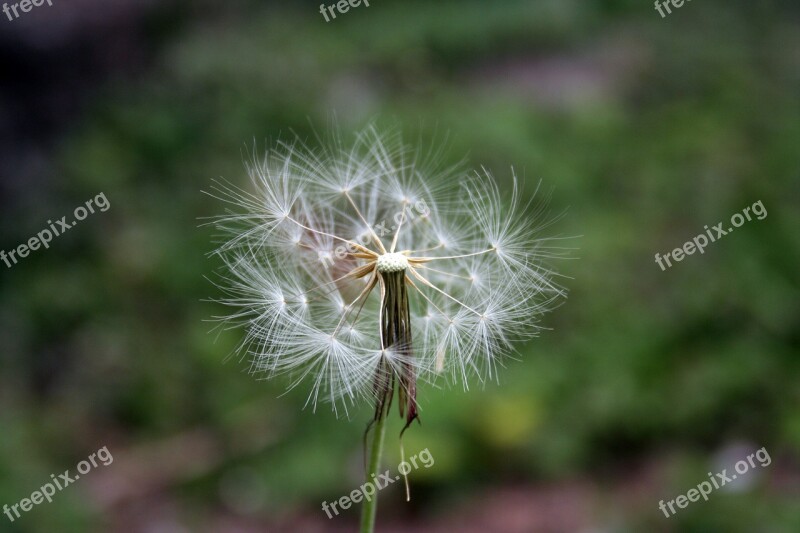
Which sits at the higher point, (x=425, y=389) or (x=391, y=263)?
(x=391, y=263)

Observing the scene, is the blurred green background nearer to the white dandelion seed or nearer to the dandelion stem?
the white dandelion seed

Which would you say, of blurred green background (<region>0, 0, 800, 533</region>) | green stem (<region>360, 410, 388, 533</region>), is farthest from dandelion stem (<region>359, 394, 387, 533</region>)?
blurred green background (<region>0, 0, 800, 533</region>)

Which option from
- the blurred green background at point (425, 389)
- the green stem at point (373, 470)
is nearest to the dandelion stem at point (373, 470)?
the green stem at point (373, 470)

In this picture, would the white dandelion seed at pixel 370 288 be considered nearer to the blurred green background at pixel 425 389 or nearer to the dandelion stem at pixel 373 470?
the dandelion stem at pixel 373 470

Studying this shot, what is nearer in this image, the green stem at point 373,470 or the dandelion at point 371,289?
the green stem at point 373,470

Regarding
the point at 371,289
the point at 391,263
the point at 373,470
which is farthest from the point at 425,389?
the point at 373,470

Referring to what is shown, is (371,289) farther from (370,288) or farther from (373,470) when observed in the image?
(373,470)

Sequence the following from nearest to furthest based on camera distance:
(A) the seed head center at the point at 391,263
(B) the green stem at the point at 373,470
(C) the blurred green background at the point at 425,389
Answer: (B) the green stem at the point at 373,470 → (A) the seed head center at the point at 391,263 → (C) the blurred green background at the point at 425,389

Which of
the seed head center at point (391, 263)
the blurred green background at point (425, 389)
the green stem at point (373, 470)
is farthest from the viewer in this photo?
the blurred green background at point (425, 389)
